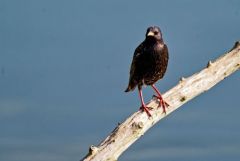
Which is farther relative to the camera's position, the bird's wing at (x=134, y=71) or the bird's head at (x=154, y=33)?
the bird's wing at (x=134, y=71)

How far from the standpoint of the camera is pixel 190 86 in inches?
328

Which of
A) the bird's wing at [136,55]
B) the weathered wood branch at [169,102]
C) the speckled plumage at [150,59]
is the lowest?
the weathered wood branch at [169,102]

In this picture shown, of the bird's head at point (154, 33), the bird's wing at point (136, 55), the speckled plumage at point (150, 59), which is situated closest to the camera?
the bird's head at point (154, 33)

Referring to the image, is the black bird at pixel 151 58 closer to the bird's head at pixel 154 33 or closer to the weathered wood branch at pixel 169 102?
the bird's head at pixel 154 33

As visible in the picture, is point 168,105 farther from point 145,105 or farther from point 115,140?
point 115,140

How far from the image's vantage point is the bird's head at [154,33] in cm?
917

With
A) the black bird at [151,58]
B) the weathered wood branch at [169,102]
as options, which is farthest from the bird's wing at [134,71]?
the weathered wood branch at [169,102]

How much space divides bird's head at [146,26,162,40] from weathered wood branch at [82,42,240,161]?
3.86 feet

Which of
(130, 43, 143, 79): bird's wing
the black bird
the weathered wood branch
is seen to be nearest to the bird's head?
the black bird

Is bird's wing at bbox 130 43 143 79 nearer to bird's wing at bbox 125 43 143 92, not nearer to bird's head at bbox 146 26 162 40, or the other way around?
bird's wing at bbox 125 43 143 92

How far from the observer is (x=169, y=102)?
8430mm

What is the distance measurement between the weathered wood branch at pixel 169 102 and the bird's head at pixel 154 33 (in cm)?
118

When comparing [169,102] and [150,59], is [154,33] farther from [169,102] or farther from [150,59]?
[169,102]

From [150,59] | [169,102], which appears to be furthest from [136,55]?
[169,102]
